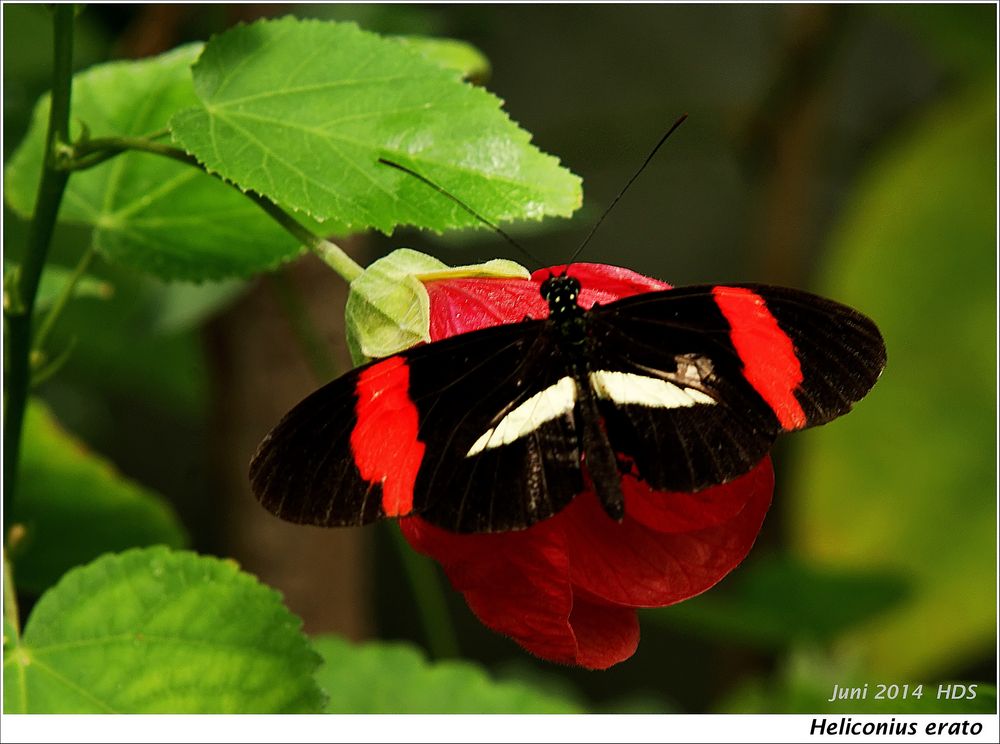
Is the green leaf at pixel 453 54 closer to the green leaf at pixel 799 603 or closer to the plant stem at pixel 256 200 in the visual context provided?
the plant stem at pixel 256 200

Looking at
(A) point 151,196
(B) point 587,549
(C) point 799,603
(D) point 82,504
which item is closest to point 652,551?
(B) point 587,549

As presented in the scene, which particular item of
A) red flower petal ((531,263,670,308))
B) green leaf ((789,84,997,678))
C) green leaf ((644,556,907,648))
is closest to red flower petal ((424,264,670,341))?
red flower petal ((531,263,670,308))

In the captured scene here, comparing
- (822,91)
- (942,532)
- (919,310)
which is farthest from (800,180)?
(942,532)

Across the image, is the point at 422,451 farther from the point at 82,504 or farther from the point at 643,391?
the point at 82,504

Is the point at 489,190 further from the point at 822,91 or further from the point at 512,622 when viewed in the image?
the point at 822,91

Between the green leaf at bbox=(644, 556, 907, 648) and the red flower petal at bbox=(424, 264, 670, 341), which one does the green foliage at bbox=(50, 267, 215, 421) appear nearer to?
the red flower petal at bbox=(424, 264, 670, 341)

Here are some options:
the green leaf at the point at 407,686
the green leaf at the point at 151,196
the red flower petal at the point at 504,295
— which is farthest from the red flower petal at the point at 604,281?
the green leaf at the point at 407,686
